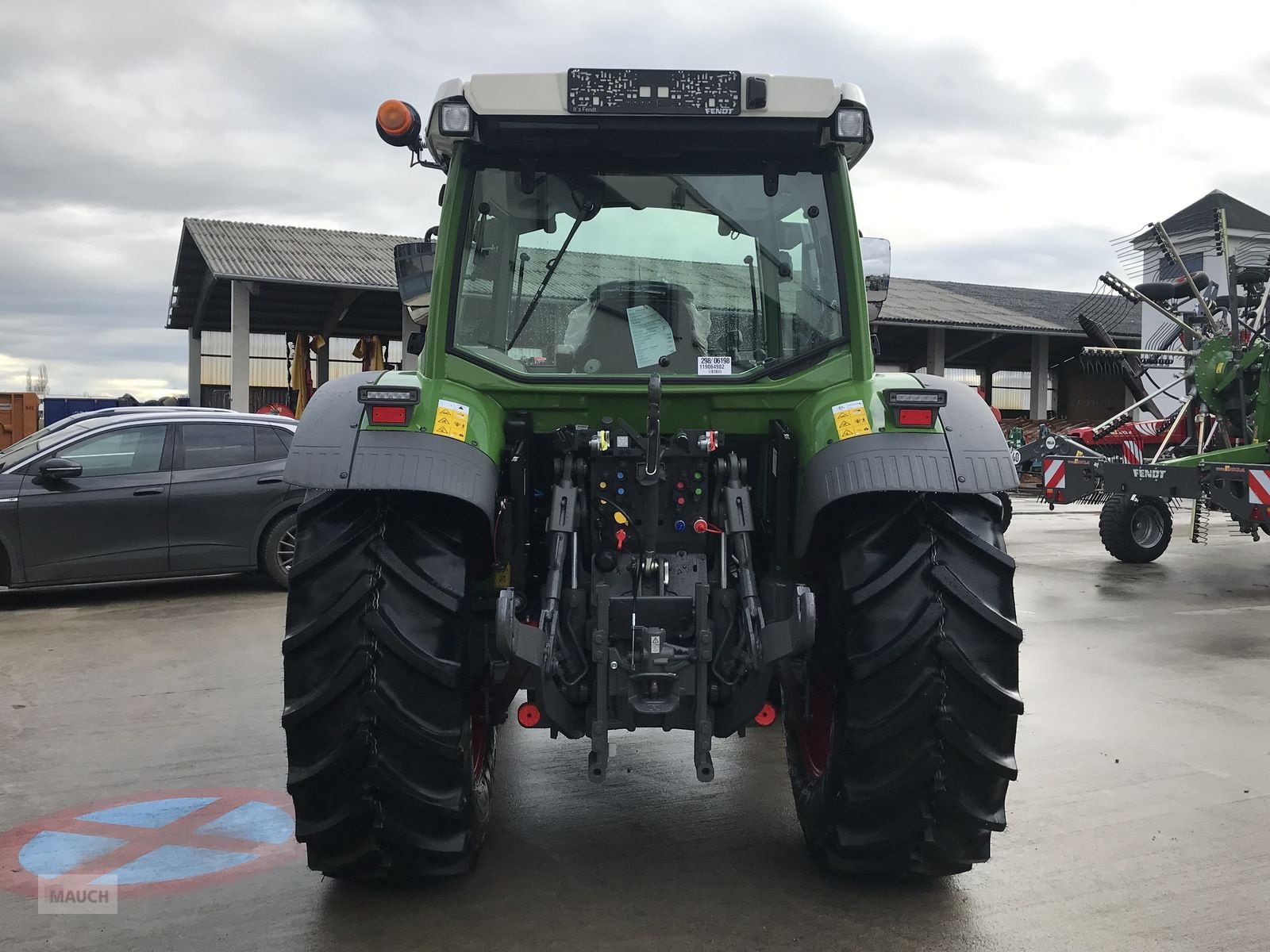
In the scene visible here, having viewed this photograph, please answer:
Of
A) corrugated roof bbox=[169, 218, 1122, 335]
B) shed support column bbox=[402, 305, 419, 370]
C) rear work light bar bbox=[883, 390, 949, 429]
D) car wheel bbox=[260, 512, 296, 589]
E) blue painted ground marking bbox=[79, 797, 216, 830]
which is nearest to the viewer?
rear work light bar bbox=[883, 390, 949, 429]

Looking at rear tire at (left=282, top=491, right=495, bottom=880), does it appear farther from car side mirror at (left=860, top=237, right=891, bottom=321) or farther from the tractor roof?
car side mirror at (left=860, top=237, right=891, bottom=321)

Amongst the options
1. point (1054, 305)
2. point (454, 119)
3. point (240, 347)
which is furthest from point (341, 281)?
point (1054, 305)

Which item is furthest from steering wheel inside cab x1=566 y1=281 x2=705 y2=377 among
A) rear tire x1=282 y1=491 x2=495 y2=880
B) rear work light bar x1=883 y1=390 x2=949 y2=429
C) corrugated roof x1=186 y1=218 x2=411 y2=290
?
corrugated roof x1=186 y1=218 x2=411 y2=290

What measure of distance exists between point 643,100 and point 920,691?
6.28ft

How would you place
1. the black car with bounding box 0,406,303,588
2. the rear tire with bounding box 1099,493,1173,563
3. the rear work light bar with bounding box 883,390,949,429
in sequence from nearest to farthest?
the rear work light bar with bounding box 883,390,949,429, the black car with bounding box 0,406,303,588, the rear tire with bounding box 1099,493,1173,563

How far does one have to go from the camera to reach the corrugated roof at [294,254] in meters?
22.0

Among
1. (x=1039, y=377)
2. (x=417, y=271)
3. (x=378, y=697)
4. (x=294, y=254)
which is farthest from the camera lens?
(x=1039, y=377)

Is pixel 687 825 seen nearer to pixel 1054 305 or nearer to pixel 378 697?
pixel 378 697

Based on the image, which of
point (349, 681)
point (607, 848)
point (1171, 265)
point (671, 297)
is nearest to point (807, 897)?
point (607, 848)

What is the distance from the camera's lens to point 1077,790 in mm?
4387

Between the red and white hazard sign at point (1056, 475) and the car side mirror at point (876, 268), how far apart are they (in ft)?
28.2

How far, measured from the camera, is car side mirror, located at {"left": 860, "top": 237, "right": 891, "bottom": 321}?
12.3 feet

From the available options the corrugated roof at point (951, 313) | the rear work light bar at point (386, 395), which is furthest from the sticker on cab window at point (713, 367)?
the corrugated roof at point (951, 313)

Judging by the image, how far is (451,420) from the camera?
10.7ft
